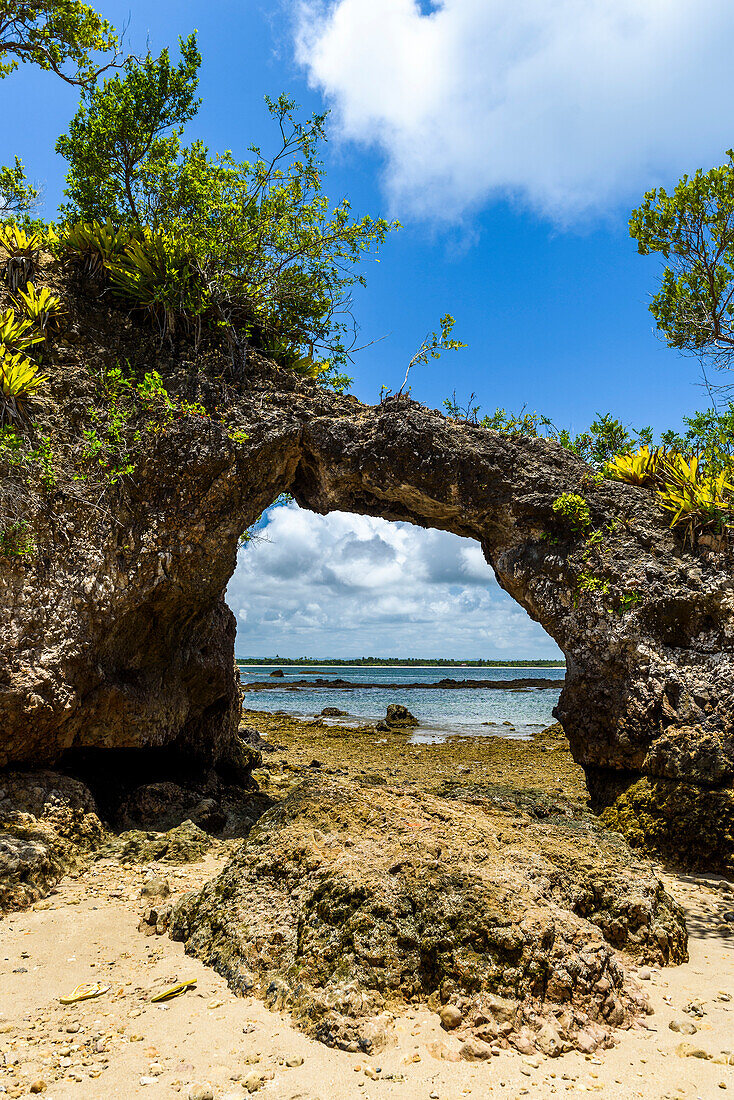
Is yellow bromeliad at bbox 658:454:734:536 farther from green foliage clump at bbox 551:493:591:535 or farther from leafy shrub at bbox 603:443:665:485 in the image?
green foliage clump at bbox 551:493:591:535

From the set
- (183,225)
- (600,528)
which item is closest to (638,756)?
(600,528)

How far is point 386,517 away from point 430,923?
6.92 metres

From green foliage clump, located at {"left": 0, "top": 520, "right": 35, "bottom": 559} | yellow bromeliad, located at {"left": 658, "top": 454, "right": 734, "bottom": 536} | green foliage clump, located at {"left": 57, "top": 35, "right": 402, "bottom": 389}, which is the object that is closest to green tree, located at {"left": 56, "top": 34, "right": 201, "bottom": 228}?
green foliage clump, located at {"left": 57, "top": 35, "right": 402, "bottom": 389}

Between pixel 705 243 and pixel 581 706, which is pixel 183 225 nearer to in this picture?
pixel 705 243

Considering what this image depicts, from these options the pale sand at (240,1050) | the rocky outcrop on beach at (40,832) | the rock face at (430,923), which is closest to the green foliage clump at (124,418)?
the rocky outcrop on beach at (40,832)

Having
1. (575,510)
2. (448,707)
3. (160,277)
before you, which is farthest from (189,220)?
(448,707)

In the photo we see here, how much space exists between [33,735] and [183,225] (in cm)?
684

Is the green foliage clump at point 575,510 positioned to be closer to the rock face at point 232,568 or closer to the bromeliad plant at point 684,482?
the rock face at point 232,568

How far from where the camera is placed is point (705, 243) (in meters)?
8.00

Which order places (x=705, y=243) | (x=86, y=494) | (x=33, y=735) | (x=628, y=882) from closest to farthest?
(x=628, y=882), (x=33, y=735), (x=86, y=494), (x=705, y=243)

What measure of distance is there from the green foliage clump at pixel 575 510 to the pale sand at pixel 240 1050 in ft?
17.4

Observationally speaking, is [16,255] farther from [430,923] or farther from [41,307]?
[430,923]

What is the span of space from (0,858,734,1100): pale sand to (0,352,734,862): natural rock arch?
9.31 feet

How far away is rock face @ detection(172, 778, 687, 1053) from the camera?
11.5ft
